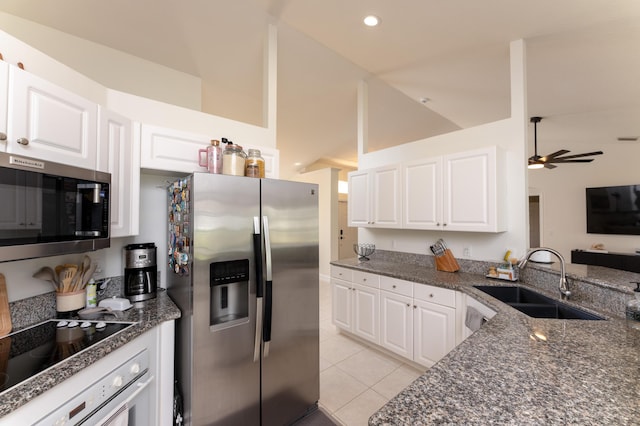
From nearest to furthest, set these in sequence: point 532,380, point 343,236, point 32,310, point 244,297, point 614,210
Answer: point 532,380 → point 32,310 → point 244,297 → point 614,210 → point 343,236

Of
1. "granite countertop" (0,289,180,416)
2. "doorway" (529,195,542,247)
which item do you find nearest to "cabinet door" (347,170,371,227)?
"granite countertop" (0,289,180,416)

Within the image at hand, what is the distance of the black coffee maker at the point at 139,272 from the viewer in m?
1.70

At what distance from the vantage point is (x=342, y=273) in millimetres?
3131

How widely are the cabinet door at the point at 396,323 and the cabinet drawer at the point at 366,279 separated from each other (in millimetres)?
120

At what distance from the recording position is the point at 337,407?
2.04m

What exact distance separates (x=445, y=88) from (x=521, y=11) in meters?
1.38

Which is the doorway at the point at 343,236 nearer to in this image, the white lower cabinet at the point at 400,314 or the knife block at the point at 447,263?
the white lower cabinet at the point at 400,314

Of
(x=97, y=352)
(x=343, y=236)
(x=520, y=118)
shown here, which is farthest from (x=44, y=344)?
(x=343, y=236)

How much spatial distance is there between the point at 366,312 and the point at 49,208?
2.67 m

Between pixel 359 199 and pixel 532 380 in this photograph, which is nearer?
pixel 532 380

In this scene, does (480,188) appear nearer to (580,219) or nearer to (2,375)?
(2,375)

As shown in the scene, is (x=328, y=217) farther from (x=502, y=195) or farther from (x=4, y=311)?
(x=4, y=311)

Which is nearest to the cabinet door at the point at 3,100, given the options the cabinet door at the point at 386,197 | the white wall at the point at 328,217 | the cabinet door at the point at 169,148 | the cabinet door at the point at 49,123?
the cabinet door at the point at 49,123

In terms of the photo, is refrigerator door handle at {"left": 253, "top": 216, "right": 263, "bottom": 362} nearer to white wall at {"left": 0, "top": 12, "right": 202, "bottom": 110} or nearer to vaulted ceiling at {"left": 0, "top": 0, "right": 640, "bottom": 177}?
white wall at {"left": 0, "top": 12, "right": 202, "bottom": 110}
